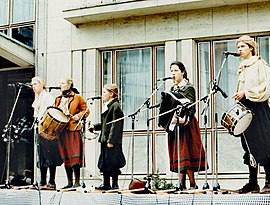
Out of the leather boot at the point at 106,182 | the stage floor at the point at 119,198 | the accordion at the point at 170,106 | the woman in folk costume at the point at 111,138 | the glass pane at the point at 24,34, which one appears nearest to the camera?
the stage floor at the point at 119,198

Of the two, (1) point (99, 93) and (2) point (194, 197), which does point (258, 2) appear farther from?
(2) point (194, 197)

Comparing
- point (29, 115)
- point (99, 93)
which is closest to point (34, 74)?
point (29, 115)

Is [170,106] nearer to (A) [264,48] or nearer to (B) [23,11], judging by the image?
(A) [264,48]

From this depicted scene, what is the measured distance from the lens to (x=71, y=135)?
9.52 meters

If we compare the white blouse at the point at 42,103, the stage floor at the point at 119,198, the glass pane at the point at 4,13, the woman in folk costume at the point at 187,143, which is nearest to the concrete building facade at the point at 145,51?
the glass pane at the point at 4,13

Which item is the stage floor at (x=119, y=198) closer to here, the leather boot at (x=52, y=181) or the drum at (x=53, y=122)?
the leather boot at (x=52, y=181)

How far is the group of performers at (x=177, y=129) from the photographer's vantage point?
7.58 m

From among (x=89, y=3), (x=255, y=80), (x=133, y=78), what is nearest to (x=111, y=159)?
(x=255, y=80)

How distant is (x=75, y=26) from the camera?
12938 millimetres

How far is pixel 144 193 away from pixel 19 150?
18.6 ft

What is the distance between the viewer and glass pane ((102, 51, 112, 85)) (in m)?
12.7

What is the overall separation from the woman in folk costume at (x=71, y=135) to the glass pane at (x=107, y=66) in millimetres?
3065

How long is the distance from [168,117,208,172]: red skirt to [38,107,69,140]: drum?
1845mm

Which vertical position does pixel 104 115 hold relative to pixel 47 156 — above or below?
above
